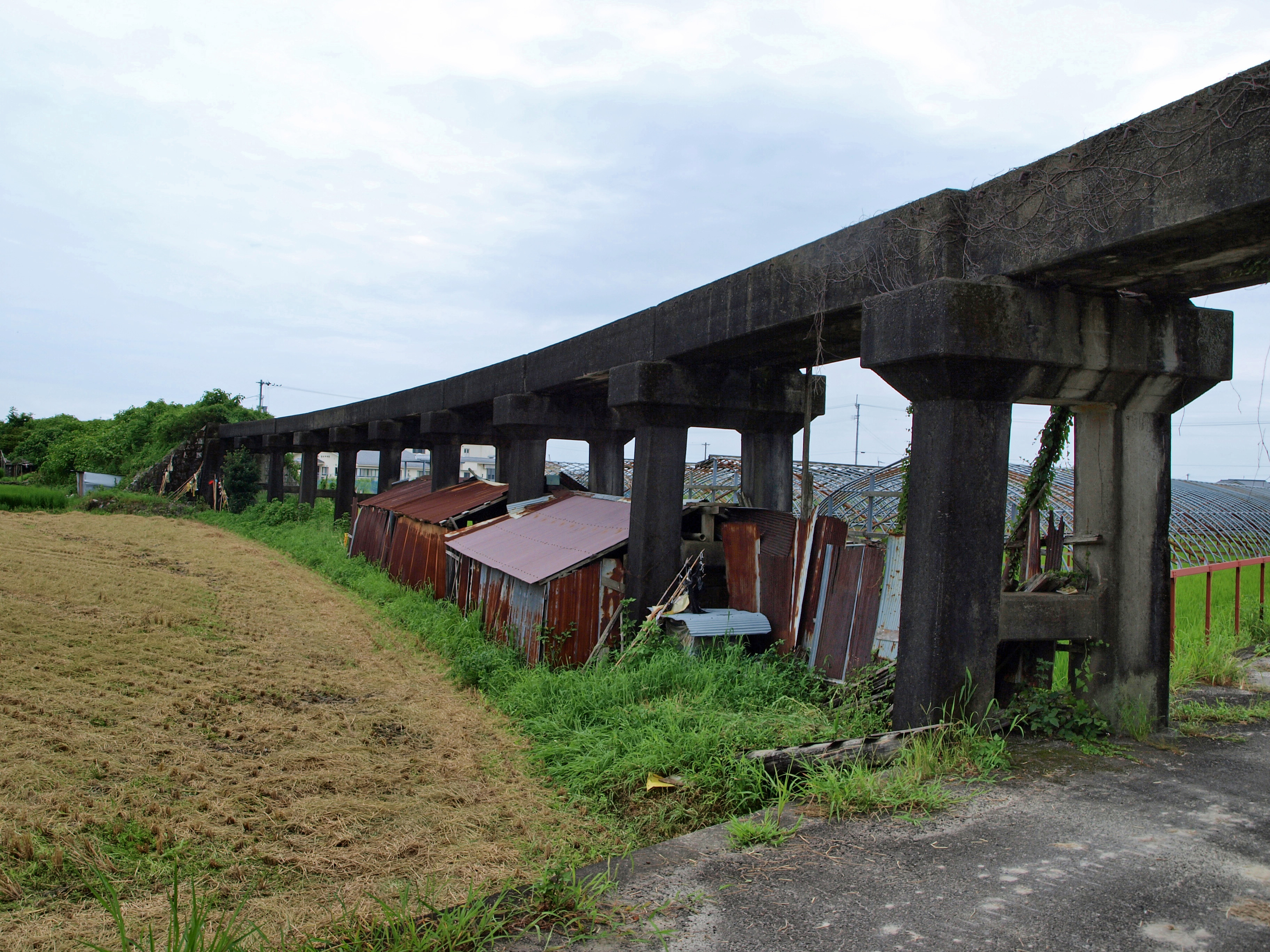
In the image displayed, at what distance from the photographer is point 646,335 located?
26.8 feet

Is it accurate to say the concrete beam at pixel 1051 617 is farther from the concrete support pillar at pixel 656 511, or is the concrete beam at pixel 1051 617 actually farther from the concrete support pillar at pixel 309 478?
the concrete support pillar at pixel 309 478

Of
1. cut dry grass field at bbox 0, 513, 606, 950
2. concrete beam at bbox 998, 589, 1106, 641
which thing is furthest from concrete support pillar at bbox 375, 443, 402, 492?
concrete beam at bbox 998, 589, 1106, 641

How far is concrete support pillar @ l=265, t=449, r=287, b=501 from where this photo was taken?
3066cm

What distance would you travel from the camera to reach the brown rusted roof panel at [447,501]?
13656 mm

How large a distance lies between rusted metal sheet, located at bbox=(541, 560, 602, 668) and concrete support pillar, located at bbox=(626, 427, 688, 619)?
59 cm

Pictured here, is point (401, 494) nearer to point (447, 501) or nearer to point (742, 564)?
point (447, 501)

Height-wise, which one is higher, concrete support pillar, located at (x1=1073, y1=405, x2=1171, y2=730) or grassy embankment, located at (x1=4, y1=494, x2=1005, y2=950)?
concrete support pillar, located at (x1=1073, y1=405, x2=1171, y2=730)

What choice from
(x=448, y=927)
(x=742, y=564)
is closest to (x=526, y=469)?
(x=742, y=564)

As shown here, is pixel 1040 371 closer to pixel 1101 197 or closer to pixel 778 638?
pixel 1101 197

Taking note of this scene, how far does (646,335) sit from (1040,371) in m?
4.13

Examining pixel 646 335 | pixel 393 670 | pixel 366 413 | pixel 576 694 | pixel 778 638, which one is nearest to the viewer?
pixel 576 694

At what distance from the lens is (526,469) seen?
1266 cm

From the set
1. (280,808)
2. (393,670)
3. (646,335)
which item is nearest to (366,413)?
(393,670)

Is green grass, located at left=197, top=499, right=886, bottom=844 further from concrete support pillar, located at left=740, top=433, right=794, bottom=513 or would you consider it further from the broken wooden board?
concrete support pillar, located at left=740, top=433, right=794, bottom=513
